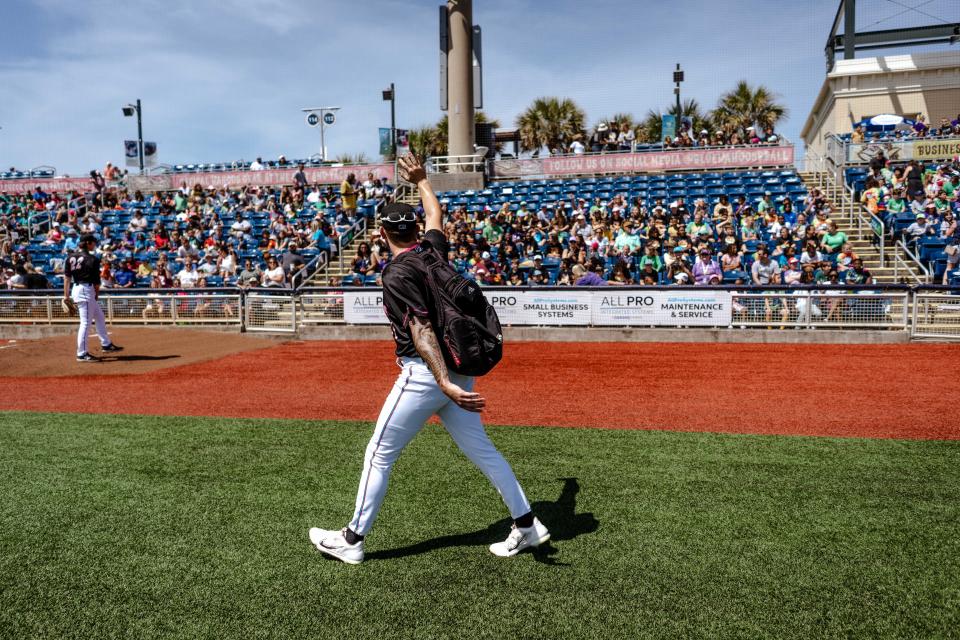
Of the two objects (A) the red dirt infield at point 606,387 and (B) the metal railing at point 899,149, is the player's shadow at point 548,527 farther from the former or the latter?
(B) the metal railing at point 899,149

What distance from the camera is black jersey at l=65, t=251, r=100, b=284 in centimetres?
1094

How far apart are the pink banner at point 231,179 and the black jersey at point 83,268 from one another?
1548 cm

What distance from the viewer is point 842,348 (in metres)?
12.1

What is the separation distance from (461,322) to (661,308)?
35.2 feet

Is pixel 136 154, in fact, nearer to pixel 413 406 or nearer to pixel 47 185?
pixel 47 185

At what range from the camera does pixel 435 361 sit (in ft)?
11.5

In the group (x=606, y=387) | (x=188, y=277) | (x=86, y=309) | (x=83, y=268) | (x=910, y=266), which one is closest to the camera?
(x=606, y=387)

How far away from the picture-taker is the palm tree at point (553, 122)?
1476 inches

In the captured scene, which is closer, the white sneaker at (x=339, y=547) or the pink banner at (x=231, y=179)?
the white sneaker at (x=339, y=547)

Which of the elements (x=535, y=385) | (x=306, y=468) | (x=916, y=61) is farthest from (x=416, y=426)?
(x=916, y=61)

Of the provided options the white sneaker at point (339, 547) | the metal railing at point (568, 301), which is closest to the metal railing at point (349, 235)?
the metal railing at point (568, 301)

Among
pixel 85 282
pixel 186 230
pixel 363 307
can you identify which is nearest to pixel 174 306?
pixel 363 307

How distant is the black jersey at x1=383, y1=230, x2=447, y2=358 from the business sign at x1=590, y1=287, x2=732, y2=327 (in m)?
10.6

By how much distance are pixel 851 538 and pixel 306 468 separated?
12.8 feet
